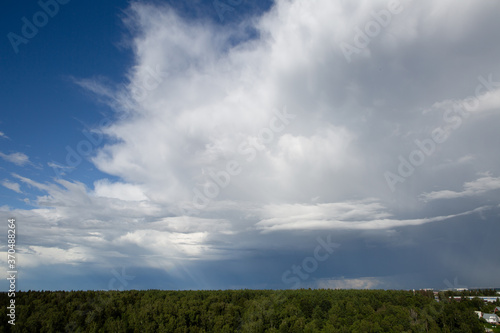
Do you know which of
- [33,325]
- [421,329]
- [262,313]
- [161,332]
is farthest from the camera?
[262,313]

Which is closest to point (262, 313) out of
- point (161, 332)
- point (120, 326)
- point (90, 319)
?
point (161, 332)

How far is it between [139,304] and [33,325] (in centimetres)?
5884

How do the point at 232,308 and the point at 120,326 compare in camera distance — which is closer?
the point at 120,326

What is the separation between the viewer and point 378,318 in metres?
143

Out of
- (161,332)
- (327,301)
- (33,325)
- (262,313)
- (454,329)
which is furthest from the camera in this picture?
(327,301)

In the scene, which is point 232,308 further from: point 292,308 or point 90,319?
point 90,319

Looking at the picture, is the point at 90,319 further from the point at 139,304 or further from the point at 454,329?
the point at 454,329

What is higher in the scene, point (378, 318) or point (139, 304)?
point (139, 304)

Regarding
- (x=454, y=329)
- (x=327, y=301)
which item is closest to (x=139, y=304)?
(x=327, y=301)

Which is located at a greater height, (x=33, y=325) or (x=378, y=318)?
(x=33, y=325)

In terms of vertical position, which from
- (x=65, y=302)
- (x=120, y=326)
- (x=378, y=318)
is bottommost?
(x=378, y=318)

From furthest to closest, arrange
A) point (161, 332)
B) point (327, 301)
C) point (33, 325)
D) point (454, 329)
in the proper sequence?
1. point (327, 301)
2. point (454, 329)
3. point (161, 332)
4. point (33, 325)

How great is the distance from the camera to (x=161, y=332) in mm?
130250

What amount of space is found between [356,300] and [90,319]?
148500 mm
